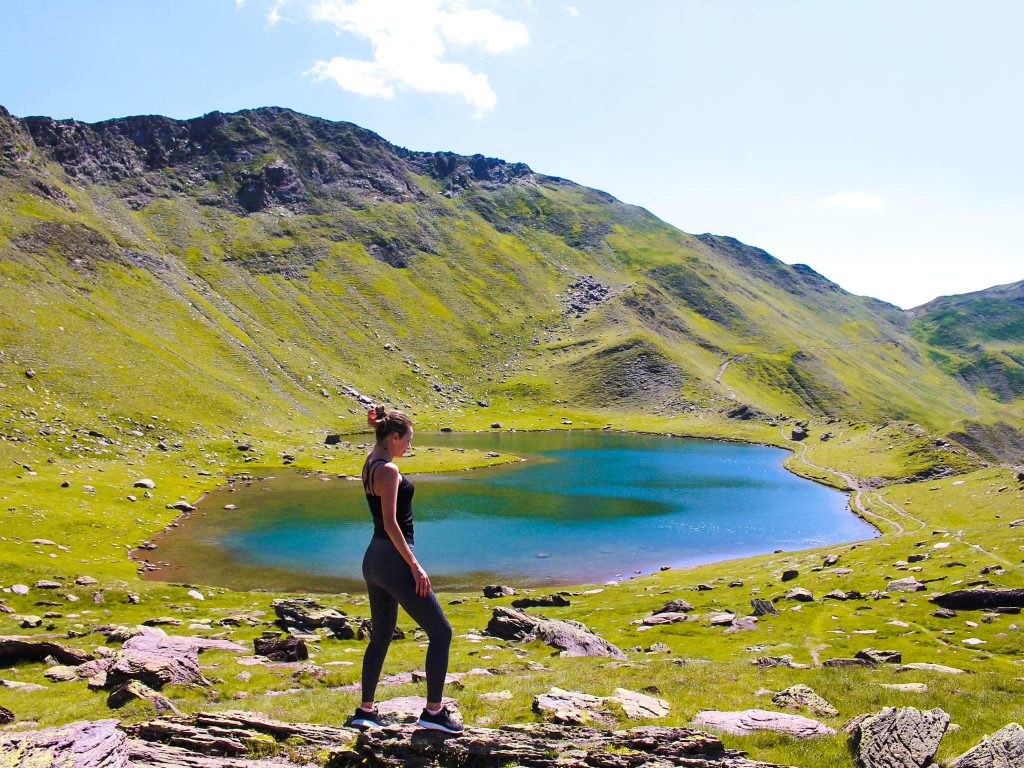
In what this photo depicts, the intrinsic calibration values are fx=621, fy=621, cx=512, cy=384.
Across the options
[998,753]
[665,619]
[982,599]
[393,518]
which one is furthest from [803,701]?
[982,599]

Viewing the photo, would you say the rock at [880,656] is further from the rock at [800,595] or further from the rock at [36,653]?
the rock at [36,653]

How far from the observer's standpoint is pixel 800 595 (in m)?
37.8

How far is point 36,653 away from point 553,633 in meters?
19.7

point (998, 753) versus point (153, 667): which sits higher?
point (998, 753)

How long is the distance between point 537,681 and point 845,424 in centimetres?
15769

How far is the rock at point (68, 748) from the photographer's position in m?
8.42

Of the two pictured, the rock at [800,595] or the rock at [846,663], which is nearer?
the rock at [846,663]

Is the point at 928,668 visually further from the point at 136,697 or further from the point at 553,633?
the point at 136,697

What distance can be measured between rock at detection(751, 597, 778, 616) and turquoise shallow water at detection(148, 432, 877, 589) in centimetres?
1717

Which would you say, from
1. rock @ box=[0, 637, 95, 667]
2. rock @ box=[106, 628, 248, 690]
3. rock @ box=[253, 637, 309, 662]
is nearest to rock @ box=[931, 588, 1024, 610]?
rock @ box=[253, 637, 309, 662]

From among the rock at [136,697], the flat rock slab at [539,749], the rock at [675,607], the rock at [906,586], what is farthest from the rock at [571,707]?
the rock at [906,586]

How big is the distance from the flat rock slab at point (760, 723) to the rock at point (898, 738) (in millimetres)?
1044

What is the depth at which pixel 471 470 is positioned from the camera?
100000mm

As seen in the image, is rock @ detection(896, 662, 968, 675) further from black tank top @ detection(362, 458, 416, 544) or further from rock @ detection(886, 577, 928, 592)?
black tank top @ detection(362, 458, 416, 544)
